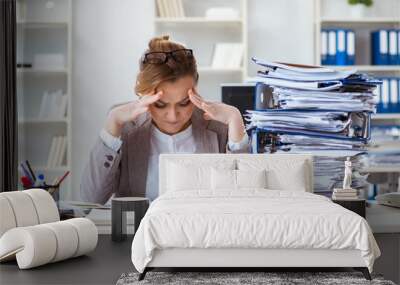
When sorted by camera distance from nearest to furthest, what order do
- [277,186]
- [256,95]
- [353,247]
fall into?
[353,247]
[277,186]
[256,95]

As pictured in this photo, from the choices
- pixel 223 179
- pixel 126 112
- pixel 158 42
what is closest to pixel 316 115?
pixel 223 179

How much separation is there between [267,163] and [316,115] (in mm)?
579

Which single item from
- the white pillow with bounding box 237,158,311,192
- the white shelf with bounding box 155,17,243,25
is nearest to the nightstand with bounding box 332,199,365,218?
the white pillow with bounding box 237,158,311,192

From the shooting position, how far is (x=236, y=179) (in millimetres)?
5242

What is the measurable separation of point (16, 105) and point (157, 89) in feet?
3.61

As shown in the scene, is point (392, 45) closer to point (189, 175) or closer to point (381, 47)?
point (381, 47)

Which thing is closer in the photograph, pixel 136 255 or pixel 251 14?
pixel 136 255

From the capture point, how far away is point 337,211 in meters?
4.14

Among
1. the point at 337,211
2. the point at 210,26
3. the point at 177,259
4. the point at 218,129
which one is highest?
the point at 210,26

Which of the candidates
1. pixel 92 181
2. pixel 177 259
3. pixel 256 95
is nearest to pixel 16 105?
pixel 92 181

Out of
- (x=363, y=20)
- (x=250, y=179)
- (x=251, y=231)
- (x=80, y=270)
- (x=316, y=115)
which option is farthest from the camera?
(x=363, y=20)

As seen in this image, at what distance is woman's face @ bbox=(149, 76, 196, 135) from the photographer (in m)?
5.70

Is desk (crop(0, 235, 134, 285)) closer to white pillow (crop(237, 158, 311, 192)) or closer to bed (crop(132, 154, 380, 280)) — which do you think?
bed (crop(132, 154, 380, 280))

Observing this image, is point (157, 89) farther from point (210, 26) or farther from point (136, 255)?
point (136, 255)
